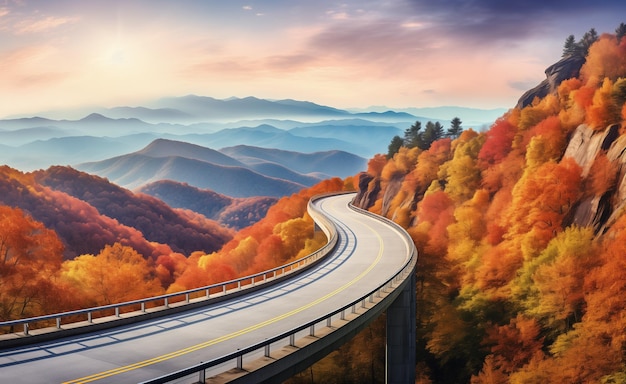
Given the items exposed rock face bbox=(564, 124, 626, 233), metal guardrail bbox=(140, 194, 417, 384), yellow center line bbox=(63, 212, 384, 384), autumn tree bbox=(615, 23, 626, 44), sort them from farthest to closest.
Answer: autumn tree bbox=(615, 23, 626, 44) → exposed rock face bbox=(564, 124, 626, 233) → yellow center line bbox=(63, 212, 384, 384) → metal guardrail bbox=(140, 194, 417, 384)

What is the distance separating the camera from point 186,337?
77.3ft

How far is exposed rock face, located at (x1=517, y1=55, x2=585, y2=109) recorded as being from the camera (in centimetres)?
8831

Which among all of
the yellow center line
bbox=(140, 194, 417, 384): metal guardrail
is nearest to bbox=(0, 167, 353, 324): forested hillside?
the yellow center line

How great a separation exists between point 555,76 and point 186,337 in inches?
3228

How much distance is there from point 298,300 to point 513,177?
42.4 metres

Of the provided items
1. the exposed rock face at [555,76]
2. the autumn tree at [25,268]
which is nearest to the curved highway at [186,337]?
the autumn tree at [25,268]

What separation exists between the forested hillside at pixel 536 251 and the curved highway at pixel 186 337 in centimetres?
1096

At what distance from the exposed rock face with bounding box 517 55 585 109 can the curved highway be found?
60.4 meters

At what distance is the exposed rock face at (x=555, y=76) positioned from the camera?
290ft

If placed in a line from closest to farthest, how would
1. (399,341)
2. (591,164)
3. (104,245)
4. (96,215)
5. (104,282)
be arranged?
(399,341) → (591,164) → (104,282) → (104,245) → (96,215)

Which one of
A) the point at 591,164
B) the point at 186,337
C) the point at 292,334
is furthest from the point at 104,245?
the point at 292,334

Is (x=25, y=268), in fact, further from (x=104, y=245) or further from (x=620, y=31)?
(x=620, y=31)

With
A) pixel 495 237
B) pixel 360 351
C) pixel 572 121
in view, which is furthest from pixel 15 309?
pixel 572 121

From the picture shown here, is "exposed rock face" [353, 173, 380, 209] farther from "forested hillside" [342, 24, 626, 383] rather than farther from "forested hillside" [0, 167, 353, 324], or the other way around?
"forested hillside" [342, 24, 626, 383]
